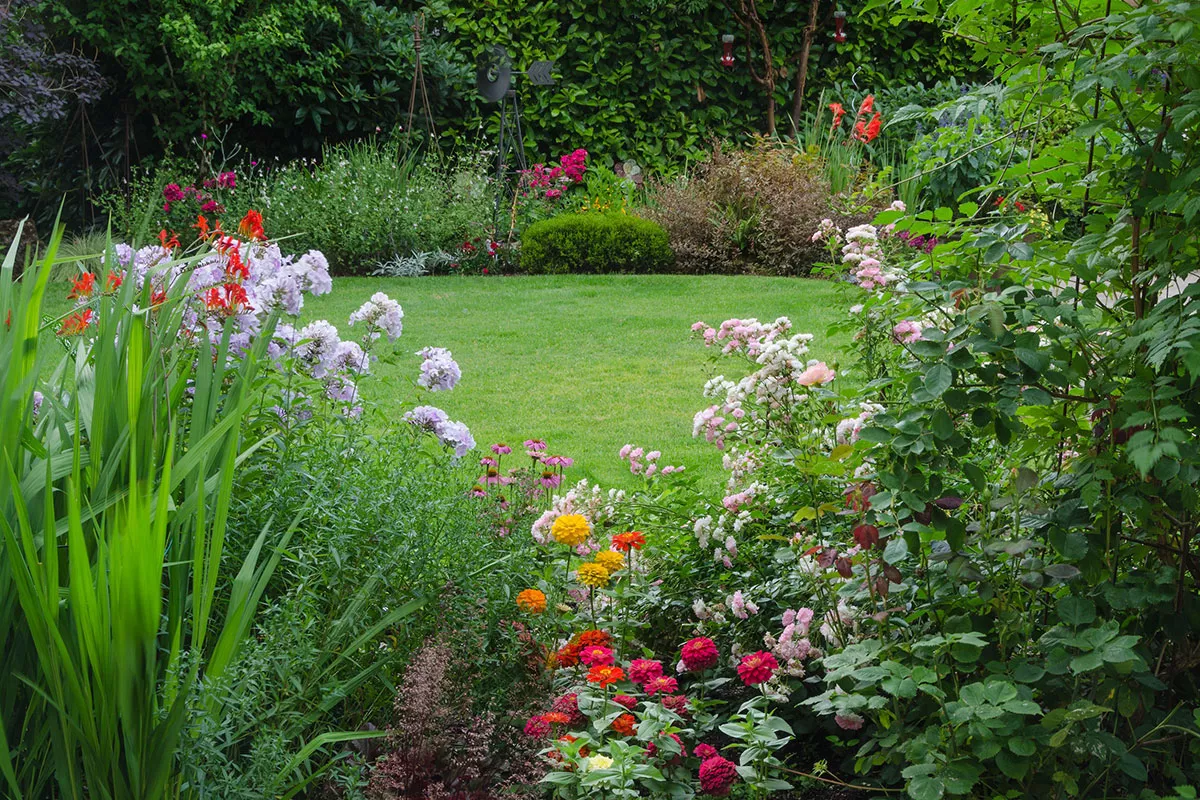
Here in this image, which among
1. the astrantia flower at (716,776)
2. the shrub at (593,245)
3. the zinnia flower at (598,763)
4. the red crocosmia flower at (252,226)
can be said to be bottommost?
the astrantia flower at (716,776)

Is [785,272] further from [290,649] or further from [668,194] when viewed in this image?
[290,649]

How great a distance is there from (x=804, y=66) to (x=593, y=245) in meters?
4.94

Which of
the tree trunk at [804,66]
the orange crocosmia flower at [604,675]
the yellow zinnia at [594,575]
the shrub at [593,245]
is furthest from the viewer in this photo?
the tree trunk at [804,66]

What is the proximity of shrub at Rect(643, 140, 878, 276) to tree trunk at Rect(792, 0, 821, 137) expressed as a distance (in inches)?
127

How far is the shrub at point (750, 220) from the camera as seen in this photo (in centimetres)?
894

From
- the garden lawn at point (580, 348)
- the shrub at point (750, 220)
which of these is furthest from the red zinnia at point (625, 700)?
the shrub at point (750, 220)

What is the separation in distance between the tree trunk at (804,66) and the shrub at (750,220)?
10.6 ft

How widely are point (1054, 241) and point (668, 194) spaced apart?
792cm

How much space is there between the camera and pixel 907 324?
271cm

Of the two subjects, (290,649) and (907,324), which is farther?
(907,324)

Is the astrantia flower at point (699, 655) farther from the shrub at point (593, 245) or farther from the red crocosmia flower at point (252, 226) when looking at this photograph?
the shrub at point (593, 245)

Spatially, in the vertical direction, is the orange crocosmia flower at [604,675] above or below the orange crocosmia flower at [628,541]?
below

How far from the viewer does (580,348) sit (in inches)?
262

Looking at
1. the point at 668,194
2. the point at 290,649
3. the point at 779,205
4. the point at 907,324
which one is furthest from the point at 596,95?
the point at 290,649
